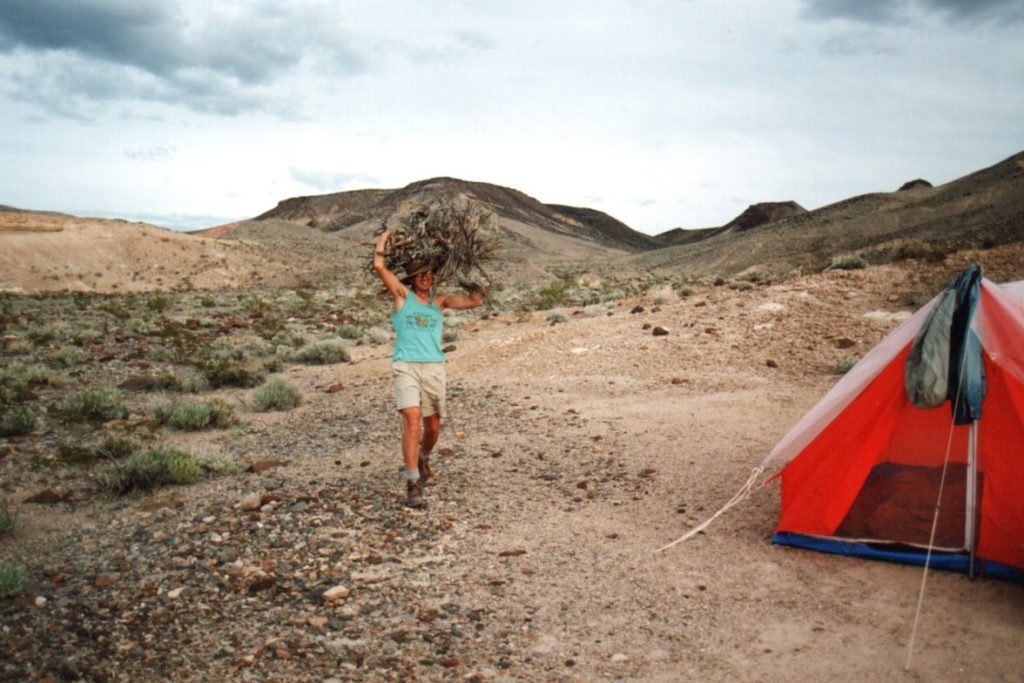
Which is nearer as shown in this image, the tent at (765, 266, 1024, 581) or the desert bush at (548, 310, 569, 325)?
the tent at (765, 266, 1024, 581)

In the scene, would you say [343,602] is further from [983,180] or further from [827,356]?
[983,180]

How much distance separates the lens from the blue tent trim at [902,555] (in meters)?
4.59

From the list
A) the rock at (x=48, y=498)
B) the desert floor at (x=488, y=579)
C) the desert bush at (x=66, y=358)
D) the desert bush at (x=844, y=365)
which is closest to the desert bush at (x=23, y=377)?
the desert bush at (x=66, y=358)

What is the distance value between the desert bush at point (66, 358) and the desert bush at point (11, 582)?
10729 millimetres

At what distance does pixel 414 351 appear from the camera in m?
6.11

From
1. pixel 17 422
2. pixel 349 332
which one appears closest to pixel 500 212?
pixel 349 332

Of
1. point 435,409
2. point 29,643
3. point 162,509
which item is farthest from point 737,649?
point 162,509

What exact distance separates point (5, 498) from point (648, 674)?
6145mm

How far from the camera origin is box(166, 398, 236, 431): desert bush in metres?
9.52

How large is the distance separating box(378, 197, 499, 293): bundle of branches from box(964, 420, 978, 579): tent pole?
390 cm

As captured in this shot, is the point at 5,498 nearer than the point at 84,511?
No

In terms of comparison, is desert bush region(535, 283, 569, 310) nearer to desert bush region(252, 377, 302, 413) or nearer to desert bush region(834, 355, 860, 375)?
desert bush region(834, 355, 860, 375)

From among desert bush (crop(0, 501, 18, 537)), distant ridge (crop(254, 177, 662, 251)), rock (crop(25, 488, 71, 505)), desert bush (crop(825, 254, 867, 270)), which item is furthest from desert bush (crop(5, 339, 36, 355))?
distant ridge (crop(254, 177, 662, 251))

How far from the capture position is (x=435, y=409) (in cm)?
641
